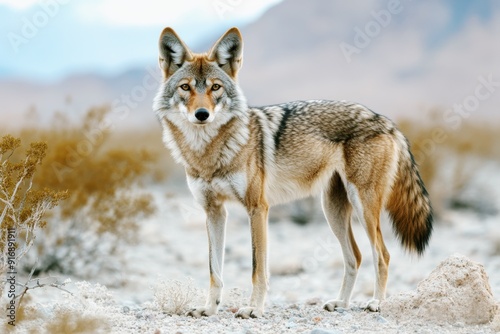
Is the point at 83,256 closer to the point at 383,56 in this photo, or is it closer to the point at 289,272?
the point at 289,272

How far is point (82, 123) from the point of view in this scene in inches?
421

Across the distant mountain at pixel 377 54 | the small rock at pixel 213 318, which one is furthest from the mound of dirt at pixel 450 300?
the distant mountain at pixel 377 54

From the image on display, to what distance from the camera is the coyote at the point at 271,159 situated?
19.9ft

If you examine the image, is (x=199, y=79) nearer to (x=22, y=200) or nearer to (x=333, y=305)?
(x=22, y=200)

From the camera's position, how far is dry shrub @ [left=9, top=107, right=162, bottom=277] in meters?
9.46

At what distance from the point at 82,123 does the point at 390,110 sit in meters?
61.8

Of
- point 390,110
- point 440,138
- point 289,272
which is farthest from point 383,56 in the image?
point 289,272

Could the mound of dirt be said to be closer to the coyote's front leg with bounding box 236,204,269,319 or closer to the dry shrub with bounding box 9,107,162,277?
the coyote's front leg with bounding box 236,204,269,319

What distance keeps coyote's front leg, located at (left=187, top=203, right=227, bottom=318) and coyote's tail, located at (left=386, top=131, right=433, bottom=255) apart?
65.0 inches

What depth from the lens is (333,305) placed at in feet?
21.9

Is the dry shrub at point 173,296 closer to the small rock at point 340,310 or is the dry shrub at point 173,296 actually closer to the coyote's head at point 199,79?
the small rock at point 340,310

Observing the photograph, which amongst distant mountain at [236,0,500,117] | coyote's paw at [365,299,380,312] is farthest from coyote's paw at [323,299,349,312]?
distant mountain at [236,0,500,117]

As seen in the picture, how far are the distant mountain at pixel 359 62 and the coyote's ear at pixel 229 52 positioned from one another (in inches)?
2248

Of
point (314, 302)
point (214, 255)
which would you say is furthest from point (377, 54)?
point (214, 255)
